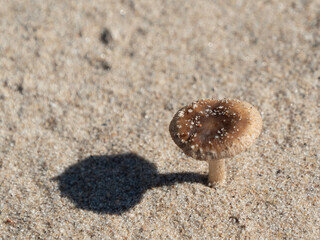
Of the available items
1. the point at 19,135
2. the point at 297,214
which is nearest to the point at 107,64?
the point at 19,135

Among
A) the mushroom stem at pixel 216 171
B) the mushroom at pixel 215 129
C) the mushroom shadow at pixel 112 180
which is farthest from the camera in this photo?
the mushroom shadow at pixel 112 180

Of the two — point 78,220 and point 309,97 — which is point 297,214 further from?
point 78,220

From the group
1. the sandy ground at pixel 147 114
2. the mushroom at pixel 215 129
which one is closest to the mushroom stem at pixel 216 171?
the sandy ground at pixel 147 114

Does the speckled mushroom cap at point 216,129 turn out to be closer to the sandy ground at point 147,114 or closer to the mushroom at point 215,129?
the mushroom at point 215,129

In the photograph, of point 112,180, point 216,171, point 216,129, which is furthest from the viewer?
point 112,180

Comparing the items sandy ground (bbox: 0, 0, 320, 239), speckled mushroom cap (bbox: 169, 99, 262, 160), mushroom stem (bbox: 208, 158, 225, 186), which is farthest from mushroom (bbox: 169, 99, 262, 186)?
sandy ground (bbox: 0, 0, 320, 239)

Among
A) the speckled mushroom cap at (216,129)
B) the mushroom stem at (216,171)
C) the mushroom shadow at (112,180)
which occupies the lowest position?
the mushroom shadow at (112,180)

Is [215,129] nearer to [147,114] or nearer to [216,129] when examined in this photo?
[216,129]

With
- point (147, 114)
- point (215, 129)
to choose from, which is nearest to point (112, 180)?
point (147, 114)
